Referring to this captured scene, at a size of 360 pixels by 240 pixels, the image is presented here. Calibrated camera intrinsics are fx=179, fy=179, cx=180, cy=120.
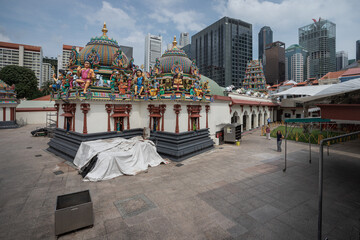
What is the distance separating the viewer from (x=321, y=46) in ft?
548

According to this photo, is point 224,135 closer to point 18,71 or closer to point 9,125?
point 9,125

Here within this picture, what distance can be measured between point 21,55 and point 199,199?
12834 centimetres

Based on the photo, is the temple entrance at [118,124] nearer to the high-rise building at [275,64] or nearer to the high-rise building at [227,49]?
the high-rise building at [227,49]

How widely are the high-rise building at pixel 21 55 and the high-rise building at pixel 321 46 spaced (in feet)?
657

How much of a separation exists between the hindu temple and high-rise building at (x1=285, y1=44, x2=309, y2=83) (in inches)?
7705

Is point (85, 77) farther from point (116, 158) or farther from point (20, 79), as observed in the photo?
point (20, 79)

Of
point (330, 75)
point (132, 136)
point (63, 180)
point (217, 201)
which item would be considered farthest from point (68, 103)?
point (330, 75)

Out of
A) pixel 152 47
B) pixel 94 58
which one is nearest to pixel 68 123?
pixel 94 58

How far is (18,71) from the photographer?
48812mm

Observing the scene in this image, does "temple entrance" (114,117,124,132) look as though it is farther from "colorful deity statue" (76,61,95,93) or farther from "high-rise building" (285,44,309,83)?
"high-rise building" (285,44,309,83)

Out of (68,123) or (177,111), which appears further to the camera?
(68,123)

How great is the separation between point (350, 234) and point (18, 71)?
67901mm

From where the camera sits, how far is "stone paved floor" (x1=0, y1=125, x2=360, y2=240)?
6316 millimetres

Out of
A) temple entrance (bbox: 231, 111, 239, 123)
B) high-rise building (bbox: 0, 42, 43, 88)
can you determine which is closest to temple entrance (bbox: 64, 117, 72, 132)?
temple entrance (bbox: 231, 111, 239, 123)
